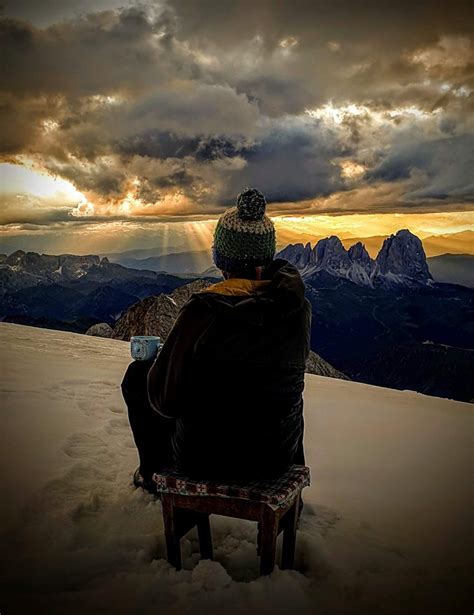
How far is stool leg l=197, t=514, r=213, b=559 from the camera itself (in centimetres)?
254

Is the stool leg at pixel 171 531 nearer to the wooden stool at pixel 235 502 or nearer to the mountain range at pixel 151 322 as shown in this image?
the wooden stool at pixel 235 502

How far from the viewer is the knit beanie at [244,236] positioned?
2.38 m

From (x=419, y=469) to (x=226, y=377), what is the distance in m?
2.97

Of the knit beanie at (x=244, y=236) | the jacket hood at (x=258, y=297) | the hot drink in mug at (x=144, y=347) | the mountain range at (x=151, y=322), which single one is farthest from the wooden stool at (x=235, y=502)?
the mountain range at (x=151, y=322)

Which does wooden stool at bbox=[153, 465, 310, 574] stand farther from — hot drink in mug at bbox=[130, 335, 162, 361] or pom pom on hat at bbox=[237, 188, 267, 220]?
pom pom on hat at bbox=[237, 188, 267, 220]

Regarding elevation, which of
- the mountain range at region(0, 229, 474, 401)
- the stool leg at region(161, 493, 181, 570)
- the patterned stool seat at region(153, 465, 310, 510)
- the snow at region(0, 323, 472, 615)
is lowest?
the mountain range at region(0, 229, 474, 401)

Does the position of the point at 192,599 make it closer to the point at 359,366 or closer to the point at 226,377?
the point at 226,377

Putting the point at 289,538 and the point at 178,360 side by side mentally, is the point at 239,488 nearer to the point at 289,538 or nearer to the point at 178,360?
the point at 289,538

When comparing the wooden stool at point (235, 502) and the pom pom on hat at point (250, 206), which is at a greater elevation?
the pom pom on hat at point (250, 206)

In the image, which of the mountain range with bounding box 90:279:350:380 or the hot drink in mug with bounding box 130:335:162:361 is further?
the mountain range with bounding box 90:279:350:380

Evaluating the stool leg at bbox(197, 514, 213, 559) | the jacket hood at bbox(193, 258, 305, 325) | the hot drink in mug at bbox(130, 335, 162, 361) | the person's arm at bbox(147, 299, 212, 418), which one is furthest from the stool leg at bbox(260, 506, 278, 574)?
the hot drink in mug at bbox(130, 335, 162, 361)

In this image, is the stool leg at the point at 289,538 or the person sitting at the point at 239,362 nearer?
the person sitting at the point at 239,362

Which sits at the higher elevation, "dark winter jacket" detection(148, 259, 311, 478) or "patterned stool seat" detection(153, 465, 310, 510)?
"dark winter jacket" detection(148, 259, 311, 478)

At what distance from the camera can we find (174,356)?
6.84 feet
